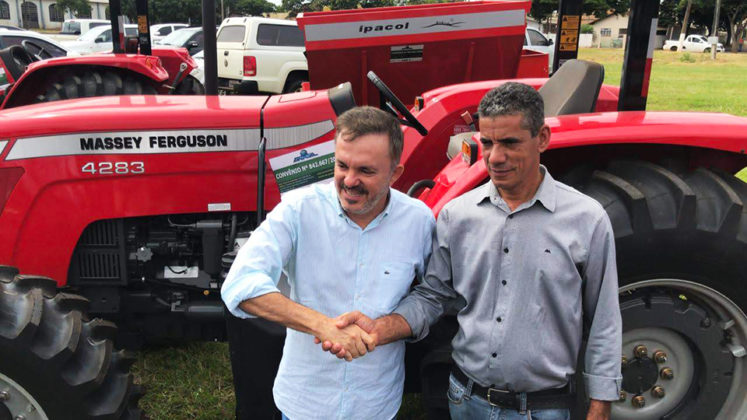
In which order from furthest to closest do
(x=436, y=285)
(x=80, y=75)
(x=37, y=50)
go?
(x=37, y=50), (x=80, y=75), (x=436, y=285)

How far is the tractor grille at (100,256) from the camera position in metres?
2.53

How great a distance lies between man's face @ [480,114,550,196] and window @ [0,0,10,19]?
5275 cm

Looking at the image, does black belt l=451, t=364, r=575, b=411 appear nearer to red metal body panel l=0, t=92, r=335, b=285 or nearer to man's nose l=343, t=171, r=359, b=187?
man's nose l=343, t=171, r=359, b=187

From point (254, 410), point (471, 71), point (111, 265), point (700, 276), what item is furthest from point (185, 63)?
point (700, 276)

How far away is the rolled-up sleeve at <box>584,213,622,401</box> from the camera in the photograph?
60.0 inches

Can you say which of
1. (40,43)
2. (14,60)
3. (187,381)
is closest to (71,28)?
(40,43)

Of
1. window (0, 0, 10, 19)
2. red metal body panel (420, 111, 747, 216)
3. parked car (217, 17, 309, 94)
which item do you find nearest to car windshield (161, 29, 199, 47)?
parked car (217, 17, 309, 94)

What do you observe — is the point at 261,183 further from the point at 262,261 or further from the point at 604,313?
the point at 604,313

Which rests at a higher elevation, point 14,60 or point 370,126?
point 370,126

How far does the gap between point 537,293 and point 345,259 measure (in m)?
0.47

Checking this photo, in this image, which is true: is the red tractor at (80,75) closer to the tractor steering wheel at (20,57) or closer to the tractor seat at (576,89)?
the tractor steering wheel at (20,57)

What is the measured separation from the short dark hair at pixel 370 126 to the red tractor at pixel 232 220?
28.4 inches

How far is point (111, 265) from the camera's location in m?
2.56

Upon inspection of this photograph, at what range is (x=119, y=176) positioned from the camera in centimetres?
247
